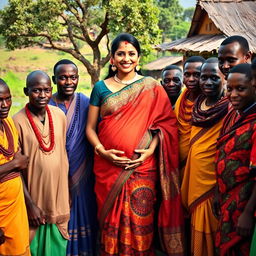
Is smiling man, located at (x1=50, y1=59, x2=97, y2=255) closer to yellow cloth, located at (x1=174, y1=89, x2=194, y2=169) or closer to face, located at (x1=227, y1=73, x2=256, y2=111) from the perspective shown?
yellow cloth, located at (x1=174, y1=89, x2=194, y2=169)

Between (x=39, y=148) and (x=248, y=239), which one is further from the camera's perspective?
(x=39, y=148)

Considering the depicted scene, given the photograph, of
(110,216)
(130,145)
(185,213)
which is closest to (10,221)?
(110,216)

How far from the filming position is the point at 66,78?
11.6ft

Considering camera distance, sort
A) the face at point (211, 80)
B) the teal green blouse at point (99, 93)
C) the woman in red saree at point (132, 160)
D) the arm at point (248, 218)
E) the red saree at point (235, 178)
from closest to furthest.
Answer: the arm at point (248, 218), the red saree at point (235, 178), the face at point (211, 80), the woman in red saree at point (132, 160), the teal green blouse at point (99, 93)

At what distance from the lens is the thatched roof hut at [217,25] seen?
42.9 ft

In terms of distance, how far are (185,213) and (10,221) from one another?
1.69 meters

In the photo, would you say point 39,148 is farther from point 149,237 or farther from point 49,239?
point 149,237

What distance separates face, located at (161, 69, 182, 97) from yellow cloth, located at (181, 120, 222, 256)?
93cm

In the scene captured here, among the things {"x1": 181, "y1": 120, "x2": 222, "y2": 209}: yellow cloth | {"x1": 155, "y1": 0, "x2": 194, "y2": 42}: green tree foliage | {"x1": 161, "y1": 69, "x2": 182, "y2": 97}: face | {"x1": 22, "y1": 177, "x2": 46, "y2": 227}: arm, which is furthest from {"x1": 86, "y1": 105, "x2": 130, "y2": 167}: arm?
{"x1": 155, "y1": 0, "x2": 194, "y2": 42}: green tree foliage

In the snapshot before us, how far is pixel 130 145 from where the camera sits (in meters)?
3.26

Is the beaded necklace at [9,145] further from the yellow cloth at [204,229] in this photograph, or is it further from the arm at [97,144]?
the yellow cloth at [204,229]

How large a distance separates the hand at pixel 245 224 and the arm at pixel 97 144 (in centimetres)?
120

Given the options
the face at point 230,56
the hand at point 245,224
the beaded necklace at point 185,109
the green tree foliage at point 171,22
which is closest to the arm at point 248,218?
the hand at point 245,224

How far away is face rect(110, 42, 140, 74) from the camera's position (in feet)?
10.8
